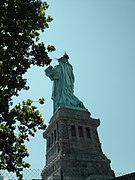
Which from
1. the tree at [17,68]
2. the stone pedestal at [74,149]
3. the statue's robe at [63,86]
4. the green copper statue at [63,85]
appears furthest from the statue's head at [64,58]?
the tree at [17,68]

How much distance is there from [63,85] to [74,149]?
10.7 metres

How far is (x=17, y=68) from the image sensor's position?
8.21 metres

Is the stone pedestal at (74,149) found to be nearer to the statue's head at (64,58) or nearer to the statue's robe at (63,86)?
the statue's robe at (63,86)

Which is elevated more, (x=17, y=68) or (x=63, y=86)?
(x=63, y=86)

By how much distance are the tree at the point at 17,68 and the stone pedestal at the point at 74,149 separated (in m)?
12.7

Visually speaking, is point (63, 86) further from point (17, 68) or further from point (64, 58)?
point (17, 68)

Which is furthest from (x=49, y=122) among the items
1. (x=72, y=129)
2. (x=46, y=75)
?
(x=46, y=75)

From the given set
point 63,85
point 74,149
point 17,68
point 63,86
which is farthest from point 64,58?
point 17,68

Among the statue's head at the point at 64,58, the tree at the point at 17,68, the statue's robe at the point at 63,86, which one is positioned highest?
the statue's head at the point at 64,58

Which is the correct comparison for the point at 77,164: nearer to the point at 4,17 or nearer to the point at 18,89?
the point at 18,89

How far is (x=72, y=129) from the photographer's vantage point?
2617 cm

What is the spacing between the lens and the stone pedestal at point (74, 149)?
842 inches

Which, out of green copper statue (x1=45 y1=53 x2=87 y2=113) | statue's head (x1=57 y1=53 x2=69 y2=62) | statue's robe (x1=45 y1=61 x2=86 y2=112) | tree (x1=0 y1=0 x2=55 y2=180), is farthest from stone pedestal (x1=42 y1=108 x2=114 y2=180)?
tree (x1=0 y1=0 x2=55 y2=180)

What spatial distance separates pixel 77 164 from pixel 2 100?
55.6 ft
